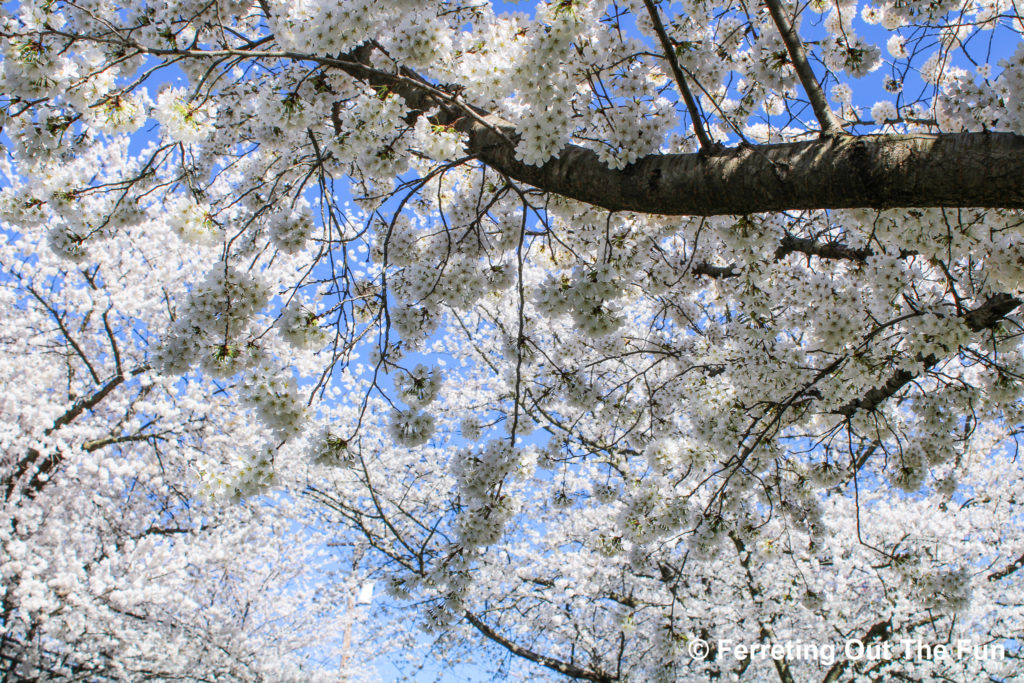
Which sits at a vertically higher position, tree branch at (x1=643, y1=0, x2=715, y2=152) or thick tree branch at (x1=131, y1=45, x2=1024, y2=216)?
tree branch at (x1=643, y1=0, x2=715, y2=152)

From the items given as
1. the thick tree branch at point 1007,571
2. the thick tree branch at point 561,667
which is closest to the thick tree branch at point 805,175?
the thick tree branch at point 561,667

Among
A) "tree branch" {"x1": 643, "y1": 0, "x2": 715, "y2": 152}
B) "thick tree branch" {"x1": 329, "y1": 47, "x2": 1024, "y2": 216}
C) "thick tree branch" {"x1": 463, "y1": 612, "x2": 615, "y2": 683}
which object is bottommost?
"thick tree branch" {"x1": 463, "y1": 612, "x2": 615, "y2": 683}

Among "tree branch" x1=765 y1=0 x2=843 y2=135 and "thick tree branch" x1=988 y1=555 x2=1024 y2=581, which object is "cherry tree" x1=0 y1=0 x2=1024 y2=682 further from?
"thick tree branch" x1=988 y1=555 x2=1024 y2=581

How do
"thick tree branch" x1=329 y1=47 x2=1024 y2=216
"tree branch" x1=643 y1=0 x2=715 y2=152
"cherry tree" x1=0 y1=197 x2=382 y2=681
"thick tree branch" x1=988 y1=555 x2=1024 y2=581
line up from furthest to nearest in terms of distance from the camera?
1. "thick tree branch" x1=988 y1=555 x2=1024 y2=581
2. "cherry tree" x1=0 y1=197 x2=382 y2=681
3. "tree branch" x1=643 y1=0 x2=715 y2=152
4. "thick tree branch" x1=329 y1=47 x2=1024 y2=216

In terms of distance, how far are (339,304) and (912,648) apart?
8.98 meters

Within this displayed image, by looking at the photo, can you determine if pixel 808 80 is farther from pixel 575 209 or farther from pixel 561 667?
pixel 561 667

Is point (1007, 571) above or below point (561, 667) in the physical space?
above

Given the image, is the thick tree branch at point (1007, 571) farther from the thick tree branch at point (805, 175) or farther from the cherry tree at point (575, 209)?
the thick tree branch at point (805, 175)

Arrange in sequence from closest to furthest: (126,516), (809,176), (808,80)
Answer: (809,176), (808,80), (126,516)

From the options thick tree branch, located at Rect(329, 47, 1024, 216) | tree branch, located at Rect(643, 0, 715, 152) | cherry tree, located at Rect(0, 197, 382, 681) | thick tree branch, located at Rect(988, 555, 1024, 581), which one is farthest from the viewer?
thick tree branch, located at Rect(988, 555, 1024, 581)

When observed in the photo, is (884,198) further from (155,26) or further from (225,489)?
(155,26)

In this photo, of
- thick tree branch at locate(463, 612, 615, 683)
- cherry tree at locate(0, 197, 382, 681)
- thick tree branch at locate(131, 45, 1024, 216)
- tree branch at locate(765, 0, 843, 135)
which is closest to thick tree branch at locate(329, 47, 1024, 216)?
thick tree branch at locate(131, 45, 1024, 216)

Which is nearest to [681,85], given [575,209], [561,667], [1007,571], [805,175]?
[805,175]

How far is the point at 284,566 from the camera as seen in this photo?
35.3 feet
